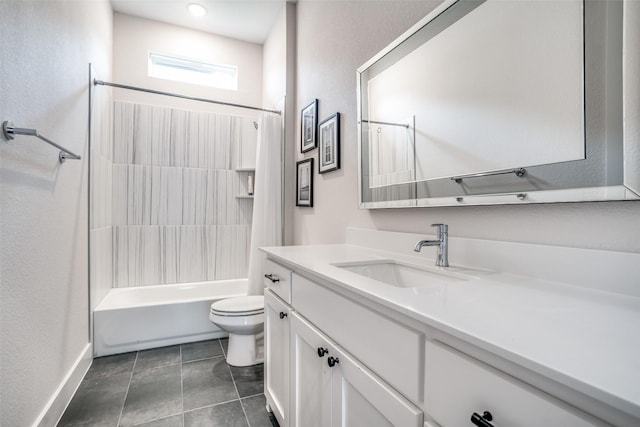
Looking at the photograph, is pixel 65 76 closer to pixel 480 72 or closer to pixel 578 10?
pixel 480 72

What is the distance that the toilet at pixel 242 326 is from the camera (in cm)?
194

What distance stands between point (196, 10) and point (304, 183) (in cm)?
199

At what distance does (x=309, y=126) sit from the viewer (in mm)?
2207

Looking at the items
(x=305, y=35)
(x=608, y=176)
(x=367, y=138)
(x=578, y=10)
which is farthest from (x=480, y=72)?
(x=305, y=35)

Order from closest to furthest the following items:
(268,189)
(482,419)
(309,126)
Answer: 1. (482,419)
2. (309,126)
3. (268,189)

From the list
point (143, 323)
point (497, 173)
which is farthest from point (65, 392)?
point (497, 173)

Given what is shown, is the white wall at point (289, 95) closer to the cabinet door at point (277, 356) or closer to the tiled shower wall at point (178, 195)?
the tiled shower wall at point (178, 195)

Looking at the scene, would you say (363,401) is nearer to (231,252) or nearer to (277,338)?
(277,338)

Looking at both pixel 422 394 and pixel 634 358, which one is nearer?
pixel 634 358

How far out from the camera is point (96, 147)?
7.11 ft

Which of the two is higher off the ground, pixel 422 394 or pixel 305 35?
pixel 305 35

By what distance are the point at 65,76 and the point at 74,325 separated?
1.42 meters

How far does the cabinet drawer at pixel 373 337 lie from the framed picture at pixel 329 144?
1.03 meters

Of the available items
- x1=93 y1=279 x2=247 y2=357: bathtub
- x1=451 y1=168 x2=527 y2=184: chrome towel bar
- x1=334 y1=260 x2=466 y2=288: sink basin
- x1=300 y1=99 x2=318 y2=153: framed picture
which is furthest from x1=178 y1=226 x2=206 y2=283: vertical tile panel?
x1=451 y1=168 x2=527 y2=184: chrome towel bar
